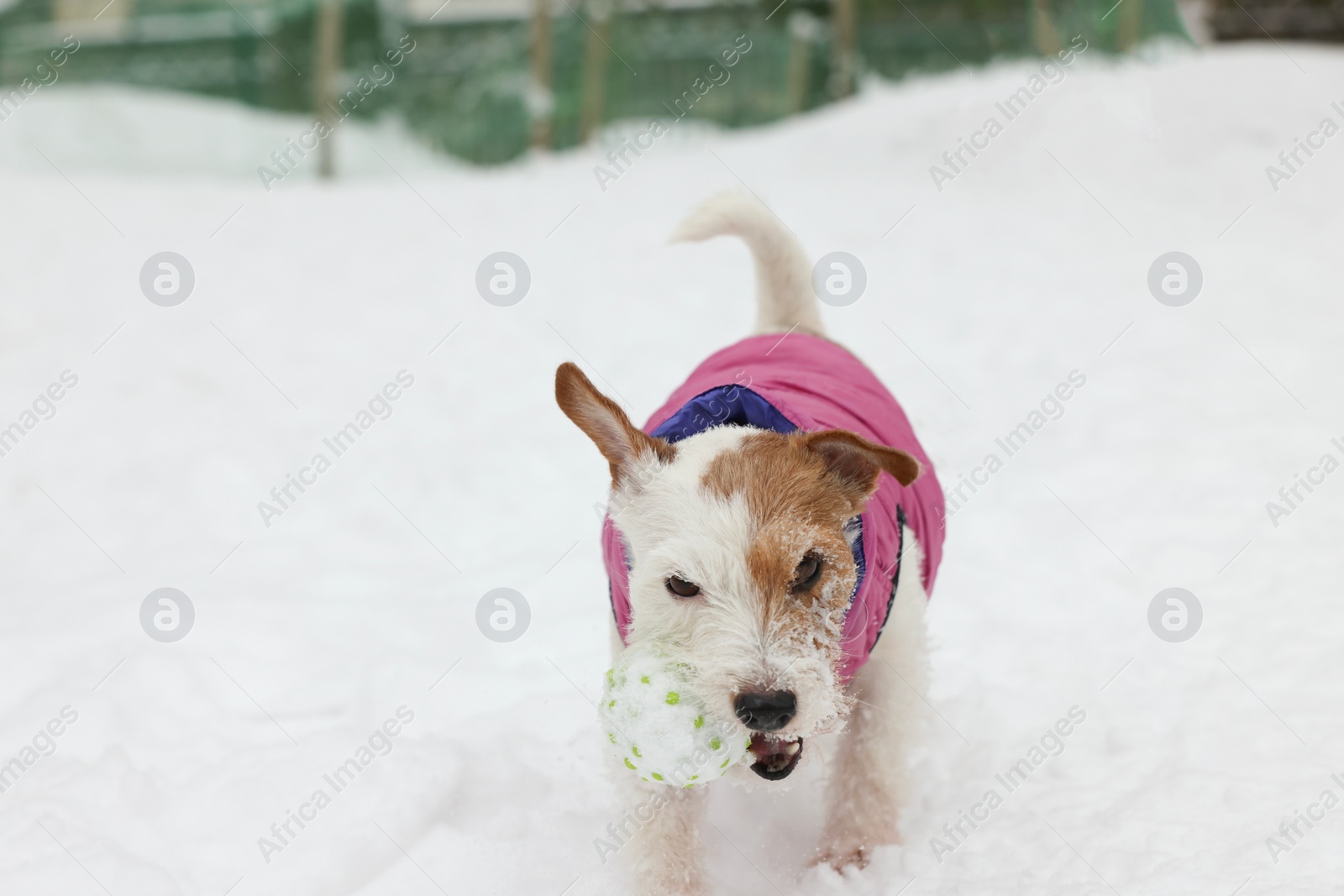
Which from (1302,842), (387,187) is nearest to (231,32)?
(387,187)

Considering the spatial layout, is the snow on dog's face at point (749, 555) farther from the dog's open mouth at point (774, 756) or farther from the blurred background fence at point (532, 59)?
the blurred background fence at point (532, 59)

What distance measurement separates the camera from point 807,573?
2273mm

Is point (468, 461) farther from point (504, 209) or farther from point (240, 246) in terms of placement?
point (504, 209)

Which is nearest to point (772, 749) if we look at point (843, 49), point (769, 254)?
point (769, 254)

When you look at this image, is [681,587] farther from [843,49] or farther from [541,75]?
[843,49]

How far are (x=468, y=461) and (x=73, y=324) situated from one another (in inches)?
147

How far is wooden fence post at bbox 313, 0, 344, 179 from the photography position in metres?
12.6

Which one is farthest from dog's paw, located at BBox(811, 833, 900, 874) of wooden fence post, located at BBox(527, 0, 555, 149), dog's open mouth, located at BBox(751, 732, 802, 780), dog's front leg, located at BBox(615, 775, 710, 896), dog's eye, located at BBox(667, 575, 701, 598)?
wooden fence post, located at BBox(527, 0, 555, 149)

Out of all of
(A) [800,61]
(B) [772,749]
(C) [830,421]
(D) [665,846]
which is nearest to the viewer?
(B) [772,749]

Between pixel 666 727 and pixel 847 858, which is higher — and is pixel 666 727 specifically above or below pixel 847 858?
above

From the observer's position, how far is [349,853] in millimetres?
2977

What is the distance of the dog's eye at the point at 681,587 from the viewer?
7.32ft

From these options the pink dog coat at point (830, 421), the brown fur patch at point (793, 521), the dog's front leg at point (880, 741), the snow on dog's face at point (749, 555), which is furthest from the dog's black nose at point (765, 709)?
the dog's front leg at point (880, 741)

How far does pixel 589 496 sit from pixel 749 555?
11.4ft
